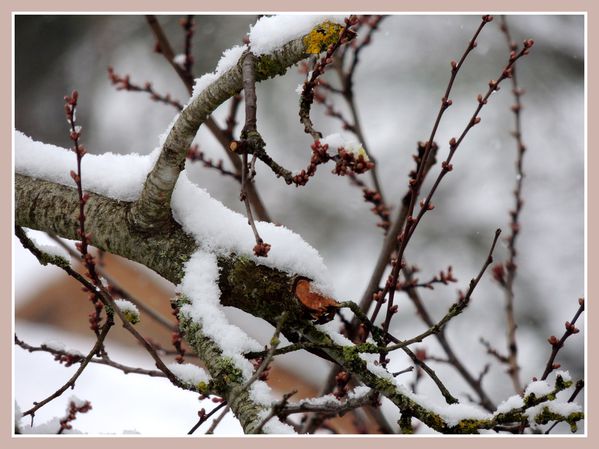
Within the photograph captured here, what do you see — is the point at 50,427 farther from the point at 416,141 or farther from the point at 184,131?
the point at 416,141

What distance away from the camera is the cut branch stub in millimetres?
1280

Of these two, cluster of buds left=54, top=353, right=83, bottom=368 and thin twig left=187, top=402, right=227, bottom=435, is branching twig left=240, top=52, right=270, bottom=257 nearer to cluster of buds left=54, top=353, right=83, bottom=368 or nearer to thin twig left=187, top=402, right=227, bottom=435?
thin twig left=187, top=402, right=227, bottom=435

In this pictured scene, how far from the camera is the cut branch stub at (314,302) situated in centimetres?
128

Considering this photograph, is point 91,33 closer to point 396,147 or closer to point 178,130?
point 396,147

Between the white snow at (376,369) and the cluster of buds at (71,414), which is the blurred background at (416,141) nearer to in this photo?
the cluster of buds at (71,414)

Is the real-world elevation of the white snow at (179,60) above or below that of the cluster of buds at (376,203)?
above

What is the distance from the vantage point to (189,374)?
1321 mm

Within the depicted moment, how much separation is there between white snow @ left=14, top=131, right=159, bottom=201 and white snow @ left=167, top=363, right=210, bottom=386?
42cm

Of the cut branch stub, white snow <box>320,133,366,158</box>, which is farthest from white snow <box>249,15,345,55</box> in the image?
the cut branch stub

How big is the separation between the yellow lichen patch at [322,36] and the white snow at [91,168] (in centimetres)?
49

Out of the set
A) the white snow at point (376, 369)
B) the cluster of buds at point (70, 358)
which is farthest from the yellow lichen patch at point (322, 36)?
the cluster of buds at point (70, 358)

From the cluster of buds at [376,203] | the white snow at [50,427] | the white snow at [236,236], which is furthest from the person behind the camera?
the cluster of buds at [376,203]

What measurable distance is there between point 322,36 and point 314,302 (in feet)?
1.76

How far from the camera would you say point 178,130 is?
127cm
